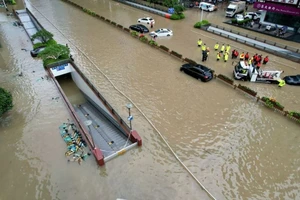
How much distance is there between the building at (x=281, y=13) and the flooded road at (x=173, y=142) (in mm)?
9467

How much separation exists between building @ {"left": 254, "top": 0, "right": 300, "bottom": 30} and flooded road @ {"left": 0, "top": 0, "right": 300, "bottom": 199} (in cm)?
947

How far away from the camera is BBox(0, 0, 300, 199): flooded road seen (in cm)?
1140

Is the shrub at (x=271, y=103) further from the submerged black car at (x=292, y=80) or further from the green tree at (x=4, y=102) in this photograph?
the green tree at (x=4, y=102)

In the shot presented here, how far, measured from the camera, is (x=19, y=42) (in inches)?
1120

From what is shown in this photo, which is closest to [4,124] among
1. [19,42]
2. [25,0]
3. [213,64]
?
[19,42]

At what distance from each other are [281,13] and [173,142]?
2813 cm

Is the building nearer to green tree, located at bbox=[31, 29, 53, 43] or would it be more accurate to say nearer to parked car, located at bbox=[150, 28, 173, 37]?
parked car, located at bbox=[150, 28, 173, 37]

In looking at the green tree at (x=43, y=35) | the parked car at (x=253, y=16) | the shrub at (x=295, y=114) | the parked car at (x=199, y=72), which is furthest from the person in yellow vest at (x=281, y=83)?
the green tree at (x=43, y=35)

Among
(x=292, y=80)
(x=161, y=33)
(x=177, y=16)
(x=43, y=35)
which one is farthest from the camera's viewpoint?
(x=177, y=16)

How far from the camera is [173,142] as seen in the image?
45.7 ft

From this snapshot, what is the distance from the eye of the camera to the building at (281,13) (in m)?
27.8

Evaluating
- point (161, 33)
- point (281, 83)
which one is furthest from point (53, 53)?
point (281, 83)

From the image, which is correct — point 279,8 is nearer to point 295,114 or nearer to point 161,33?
point 161,33

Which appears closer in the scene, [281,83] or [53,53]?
[281,83]
